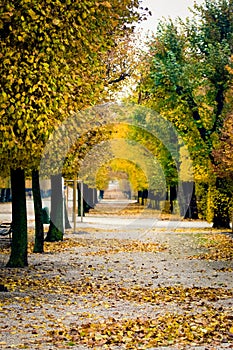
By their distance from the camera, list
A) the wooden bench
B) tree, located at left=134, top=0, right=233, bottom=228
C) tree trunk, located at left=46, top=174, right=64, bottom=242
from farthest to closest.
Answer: tree, located at left=134, top=0, right=233, bottom=228 < tree trunk, located at left=46, top=174, right=64, bottom=242 < the wooden bench

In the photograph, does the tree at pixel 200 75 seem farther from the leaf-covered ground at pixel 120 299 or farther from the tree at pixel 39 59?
the tree at pixel 39 59

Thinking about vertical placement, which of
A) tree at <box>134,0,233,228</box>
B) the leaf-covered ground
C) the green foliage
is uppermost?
tree at <box>134,0,233,228</box>

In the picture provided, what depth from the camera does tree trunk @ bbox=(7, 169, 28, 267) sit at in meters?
18.7

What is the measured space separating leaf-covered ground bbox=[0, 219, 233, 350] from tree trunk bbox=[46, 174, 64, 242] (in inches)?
148

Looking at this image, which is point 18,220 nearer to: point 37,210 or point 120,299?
point 37,210

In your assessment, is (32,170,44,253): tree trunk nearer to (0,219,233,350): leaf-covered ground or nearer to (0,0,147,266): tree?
(0,219,233,350): leaf-covered ground

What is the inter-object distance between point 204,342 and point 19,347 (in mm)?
2261

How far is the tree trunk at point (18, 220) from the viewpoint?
18.7 meters

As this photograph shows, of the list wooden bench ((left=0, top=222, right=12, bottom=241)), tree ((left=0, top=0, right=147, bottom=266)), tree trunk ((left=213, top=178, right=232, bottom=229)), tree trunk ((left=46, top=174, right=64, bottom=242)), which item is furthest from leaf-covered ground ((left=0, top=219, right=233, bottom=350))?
tree trunk ((left=213, top=178, right=232, bottom=229))

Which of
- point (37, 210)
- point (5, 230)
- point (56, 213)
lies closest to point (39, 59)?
point (37, 210)

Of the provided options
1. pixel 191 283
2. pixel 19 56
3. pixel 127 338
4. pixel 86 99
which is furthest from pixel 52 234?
pixel 127 338

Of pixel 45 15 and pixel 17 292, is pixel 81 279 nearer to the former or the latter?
pixel 17 292

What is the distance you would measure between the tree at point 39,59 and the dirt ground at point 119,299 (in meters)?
2.95

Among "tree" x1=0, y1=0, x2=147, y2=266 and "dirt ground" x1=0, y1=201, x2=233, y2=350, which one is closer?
"dirt ground" x1=0, y1=201, x2=233, y2=350
